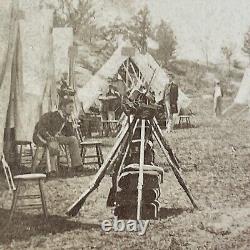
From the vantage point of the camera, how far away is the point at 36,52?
4.61 meters

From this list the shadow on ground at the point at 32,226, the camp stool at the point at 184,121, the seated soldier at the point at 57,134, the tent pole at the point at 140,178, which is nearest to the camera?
the shadow on ground at the point at 32,226

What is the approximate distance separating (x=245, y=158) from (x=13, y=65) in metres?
2.24

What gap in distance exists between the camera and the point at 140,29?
4.59 meters

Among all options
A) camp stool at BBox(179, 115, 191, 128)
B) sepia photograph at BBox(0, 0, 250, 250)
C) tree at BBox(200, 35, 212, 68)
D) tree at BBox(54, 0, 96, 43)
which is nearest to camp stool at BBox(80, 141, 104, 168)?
sepia photograph at BBox(0, 0, 250, 250)

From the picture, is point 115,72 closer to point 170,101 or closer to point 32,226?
point 170,101

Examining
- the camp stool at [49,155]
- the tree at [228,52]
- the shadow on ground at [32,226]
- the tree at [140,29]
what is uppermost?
the tree at [140,29]

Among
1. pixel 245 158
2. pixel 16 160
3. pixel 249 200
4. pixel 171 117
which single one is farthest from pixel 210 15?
pixel 16 160

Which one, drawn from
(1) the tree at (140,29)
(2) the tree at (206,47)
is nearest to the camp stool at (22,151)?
(1) the tree at (140,29)

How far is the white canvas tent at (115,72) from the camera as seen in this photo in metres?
4.60

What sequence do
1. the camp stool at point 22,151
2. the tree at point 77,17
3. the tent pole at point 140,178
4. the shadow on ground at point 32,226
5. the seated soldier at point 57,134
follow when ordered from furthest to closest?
the tree at point 77,17
the seated soldier at point 57,134
the camp stool at point 22,151
the tent pole at point 140,178
the shadow on ground at point 32,226

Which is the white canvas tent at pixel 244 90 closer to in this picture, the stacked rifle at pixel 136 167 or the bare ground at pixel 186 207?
the bare ground at pixel 186 207

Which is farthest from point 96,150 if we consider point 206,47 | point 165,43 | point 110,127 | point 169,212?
point 206,47

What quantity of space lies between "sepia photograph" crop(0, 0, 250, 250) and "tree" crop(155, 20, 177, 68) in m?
0.01

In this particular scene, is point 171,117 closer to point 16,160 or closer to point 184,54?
point 184,54
